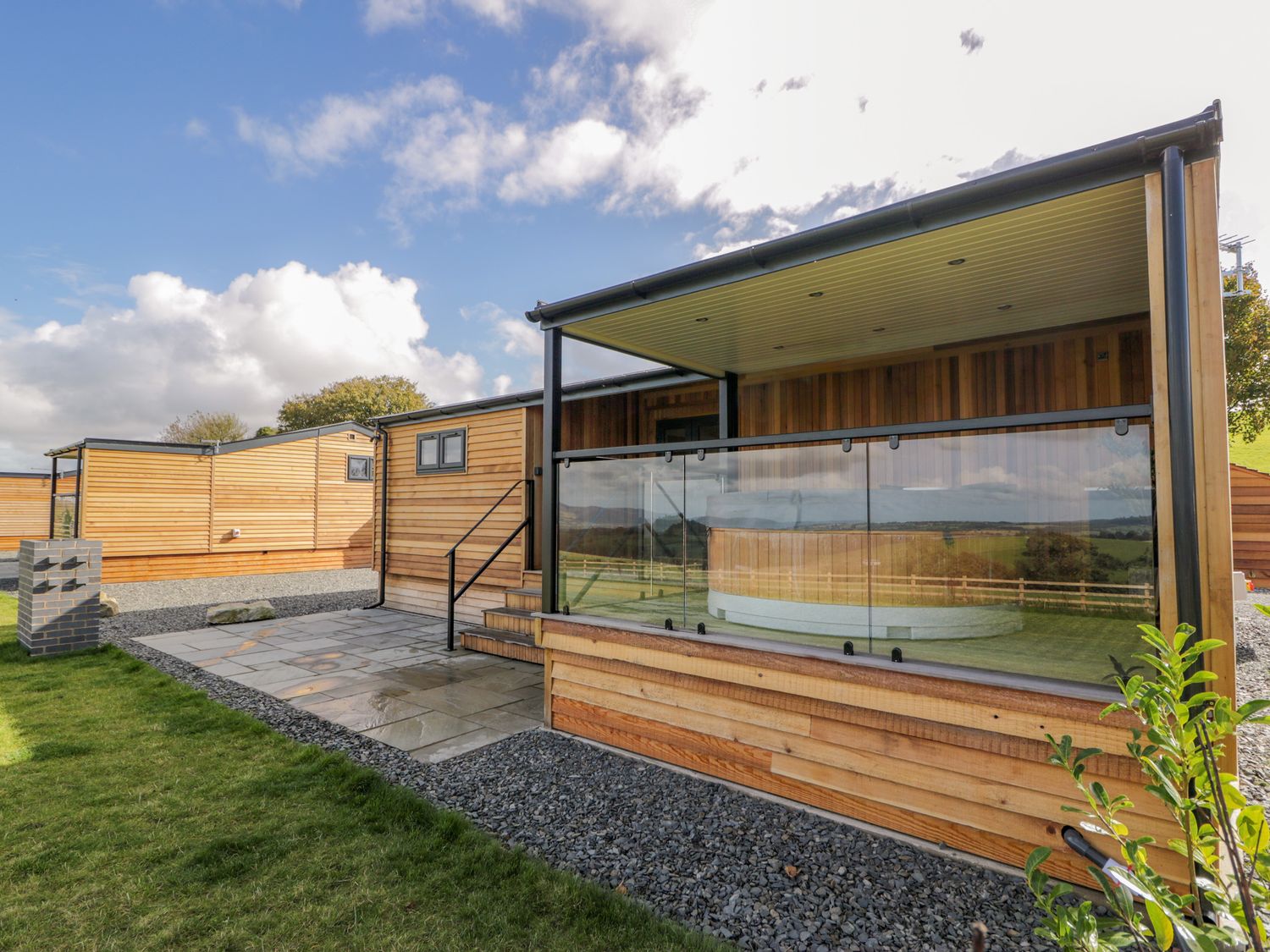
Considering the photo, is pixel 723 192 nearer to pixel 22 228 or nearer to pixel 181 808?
pixel 181 808

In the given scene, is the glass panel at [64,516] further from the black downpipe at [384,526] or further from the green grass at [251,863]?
the green grass at [251,863]

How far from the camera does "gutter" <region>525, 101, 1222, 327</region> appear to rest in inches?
94.9

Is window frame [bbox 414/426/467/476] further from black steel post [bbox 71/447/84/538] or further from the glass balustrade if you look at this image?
black steel post [bbox 71/447/84/538]

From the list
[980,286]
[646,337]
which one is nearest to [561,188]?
[646,337]

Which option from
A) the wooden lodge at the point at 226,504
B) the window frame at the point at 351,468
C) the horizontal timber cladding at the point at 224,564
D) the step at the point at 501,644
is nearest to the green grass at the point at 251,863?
the step at the point at 501,644

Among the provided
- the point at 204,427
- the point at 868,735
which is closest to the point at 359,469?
the point at 868,735

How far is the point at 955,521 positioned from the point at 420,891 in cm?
292

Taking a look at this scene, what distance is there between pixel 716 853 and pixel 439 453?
7.70 m

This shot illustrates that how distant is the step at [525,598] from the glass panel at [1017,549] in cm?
495

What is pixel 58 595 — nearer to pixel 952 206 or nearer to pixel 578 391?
pixel 578 391

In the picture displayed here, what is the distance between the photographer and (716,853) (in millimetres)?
2777

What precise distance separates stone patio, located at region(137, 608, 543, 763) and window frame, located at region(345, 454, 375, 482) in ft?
30.6

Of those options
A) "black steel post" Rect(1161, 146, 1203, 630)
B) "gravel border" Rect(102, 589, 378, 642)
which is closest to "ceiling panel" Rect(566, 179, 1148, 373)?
"black steel post" Rect(1161, 146, 1203, 630)

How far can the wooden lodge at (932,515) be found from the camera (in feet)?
7.98
